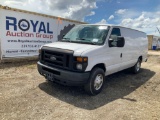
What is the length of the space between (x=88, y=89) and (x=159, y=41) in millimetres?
33787

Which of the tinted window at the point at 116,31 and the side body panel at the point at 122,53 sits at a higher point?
the tinted window at the point at 116,31

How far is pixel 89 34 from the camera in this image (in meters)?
5.90

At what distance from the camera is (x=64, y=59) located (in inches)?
192

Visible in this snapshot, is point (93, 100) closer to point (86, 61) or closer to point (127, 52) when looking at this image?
point (86, 61)

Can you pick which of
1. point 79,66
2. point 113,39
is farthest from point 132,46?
point 79,66

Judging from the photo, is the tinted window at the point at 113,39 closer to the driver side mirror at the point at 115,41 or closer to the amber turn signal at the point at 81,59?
the driver side mirror at the point at 115,41

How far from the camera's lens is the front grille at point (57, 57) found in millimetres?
4807

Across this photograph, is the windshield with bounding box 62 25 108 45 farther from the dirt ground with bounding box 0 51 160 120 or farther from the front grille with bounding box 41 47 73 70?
the dirt ground with bounding box 0 51 160 120

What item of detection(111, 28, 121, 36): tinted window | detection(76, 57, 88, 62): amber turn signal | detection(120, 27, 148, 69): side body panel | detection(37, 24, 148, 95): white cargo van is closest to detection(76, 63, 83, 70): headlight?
detection(37, 24, 148, 95): white cargo van

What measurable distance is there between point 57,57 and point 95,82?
145cm

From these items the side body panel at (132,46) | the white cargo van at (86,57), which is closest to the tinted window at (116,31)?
the white cargo van at (86,57)

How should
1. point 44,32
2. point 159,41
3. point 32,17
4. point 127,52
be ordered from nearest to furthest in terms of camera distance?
point 127,52
point 32,17
point 44,32
point 159,41

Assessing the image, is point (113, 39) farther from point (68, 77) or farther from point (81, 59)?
point (68, 77)

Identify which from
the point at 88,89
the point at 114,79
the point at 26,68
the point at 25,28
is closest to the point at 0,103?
the point at 88,89
